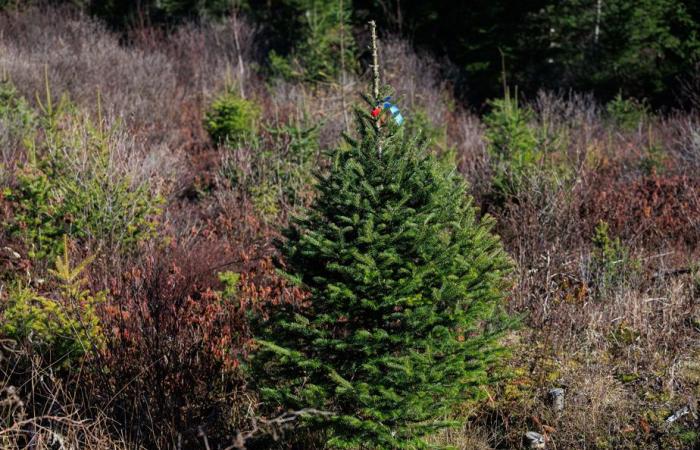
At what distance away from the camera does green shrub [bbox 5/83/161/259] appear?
19.4 ft

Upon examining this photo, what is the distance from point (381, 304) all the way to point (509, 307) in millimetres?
2427

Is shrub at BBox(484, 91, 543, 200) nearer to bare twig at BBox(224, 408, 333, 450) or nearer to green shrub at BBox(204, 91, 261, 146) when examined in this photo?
green shrub at BBox(204, 91, 261, 146)

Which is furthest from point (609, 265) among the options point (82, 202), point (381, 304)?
point (82, 202)

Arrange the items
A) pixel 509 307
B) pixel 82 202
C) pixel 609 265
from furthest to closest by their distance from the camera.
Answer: pixel 82 202, pixel 609 265, pixel 509 307

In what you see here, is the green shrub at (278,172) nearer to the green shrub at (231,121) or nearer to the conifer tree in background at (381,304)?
the green shrub at (231,121)

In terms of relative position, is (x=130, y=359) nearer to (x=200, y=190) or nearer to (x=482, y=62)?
(x=200, y=190)

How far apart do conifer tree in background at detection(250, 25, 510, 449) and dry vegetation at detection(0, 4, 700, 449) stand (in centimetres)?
54

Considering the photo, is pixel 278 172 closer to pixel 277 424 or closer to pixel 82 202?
pixel 82 202

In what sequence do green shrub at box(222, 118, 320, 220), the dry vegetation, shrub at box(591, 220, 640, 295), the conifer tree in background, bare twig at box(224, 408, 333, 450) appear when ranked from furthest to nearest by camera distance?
green shrub at box(222, 118, 320, 220)
shrub at box(591, 220, 640, 295)
the dry vegetation
the conifer tree in background
bare twig at box(224, 408, 333, 450)

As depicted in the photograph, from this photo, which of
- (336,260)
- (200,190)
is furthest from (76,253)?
(200,190)

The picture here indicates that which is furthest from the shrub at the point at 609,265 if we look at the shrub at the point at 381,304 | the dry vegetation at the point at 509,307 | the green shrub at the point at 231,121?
the green shrub at the point at 231,121

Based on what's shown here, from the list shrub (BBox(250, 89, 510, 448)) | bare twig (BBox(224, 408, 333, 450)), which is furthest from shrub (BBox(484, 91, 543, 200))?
bare twig (BBox(224, 408, 333, 450))

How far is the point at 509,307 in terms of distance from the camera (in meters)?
5.48

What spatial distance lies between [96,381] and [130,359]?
26 centimetres
